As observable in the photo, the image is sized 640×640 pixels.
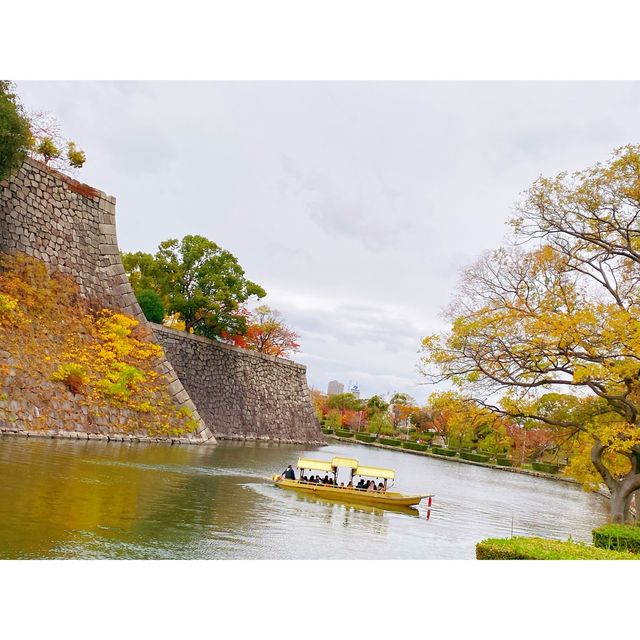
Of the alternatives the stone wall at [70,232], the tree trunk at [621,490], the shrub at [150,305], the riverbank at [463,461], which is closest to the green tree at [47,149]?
the stone wall at [70,232]

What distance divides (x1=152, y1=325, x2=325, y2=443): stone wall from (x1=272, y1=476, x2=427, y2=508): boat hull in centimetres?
1699

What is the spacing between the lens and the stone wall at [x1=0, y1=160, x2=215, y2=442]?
2445cm

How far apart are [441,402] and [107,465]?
907 centimetres

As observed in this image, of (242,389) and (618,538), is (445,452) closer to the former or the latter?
(242,389)

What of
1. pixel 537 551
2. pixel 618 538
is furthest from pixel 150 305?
pixel 537 551

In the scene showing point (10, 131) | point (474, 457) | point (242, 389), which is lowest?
point (474, 457)

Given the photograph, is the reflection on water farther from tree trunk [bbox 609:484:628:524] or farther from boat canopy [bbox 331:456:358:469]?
tree trunk [bbox 609:484:628:524]

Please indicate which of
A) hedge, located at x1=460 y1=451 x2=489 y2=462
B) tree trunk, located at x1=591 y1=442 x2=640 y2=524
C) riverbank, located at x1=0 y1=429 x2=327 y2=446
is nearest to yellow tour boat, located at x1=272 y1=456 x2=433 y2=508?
tree trunk, located at x1=591 y1=442 x2=640 y2=524

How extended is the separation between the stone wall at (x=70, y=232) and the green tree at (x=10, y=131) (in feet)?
6.59

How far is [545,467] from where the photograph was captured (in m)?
56.6

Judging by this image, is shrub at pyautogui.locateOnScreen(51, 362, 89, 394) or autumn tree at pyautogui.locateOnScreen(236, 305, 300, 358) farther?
autumn tree at pyautogui.locateOnScreen(236, 305, 300, 358)

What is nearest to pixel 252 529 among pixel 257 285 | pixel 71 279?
pixel 71 279

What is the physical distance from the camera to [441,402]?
16.4 m

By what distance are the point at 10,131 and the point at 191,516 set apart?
1531 centimetres
